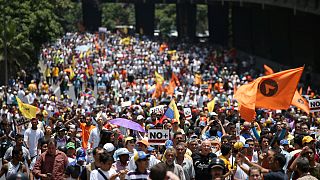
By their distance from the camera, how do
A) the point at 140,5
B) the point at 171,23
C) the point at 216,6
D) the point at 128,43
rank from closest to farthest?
the point at 128,43 → the point at 216,6 → the point at 140,5 → the point at 171,23

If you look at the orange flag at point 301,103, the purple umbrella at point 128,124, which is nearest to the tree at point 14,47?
the orange flag at point 301,103

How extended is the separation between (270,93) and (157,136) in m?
5.00

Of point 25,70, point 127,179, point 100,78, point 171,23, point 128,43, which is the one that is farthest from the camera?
point 171,23

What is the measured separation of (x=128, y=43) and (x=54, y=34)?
17.5 metres

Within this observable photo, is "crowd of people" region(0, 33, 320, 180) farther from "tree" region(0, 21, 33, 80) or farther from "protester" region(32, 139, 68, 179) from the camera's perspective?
"tree" region(0, 21, 33, 80)

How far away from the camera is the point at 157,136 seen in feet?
51.0

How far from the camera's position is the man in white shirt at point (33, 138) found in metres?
17.5

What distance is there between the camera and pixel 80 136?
61.4 ft

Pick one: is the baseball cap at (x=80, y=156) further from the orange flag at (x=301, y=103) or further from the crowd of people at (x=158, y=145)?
the orange flag at (x=301, y=103)

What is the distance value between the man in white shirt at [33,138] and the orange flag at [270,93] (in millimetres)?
4382

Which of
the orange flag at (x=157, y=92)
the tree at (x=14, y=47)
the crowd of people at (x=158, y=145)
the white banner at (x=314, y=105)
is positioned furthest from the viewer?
the tree at (x=14, y=47)

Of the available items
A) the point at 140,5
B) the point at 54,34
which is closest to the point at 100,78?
the point at 54,34

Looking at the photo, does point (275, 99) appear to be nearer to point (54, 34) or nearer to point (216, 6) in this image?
point (54, 34)

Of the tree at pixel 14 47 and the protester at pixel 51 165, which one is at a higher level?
the protester at pixel 51 165
